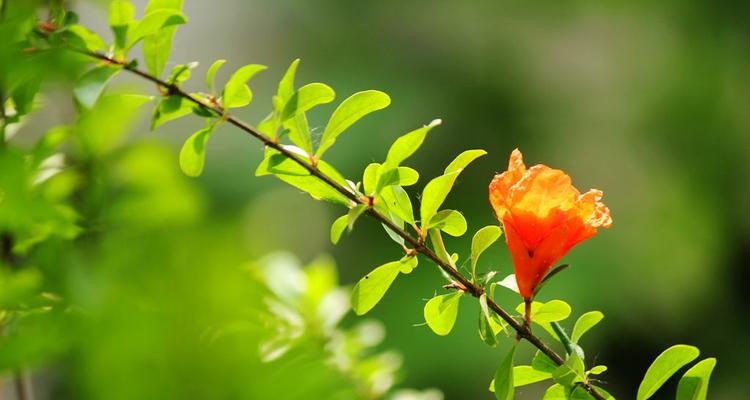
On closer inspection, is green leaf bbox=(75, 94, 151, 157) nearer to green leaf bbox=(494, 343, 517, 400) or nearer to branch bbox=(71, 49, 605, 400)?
branch bbox=(71, 49, 605, 400)

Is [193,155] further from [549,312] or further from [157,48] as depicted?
[549,312]

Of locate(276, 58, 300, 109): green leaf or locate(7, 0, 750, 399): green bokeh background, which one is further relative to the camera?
locate(7, 0, 750, 399): green bokeh background

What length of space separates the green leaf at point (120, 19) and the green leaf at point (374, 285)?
5.1 inches

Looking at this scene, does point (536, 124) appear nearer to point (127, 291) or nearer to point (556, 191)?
point (556, 191)

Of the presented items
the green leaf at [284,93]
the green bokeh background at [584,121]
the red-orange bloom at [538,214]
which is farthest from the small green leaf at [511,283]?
the green bokeh background at [584,121]

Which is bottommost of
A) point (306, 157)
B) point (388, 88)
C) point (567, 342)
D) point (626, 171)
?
point (567, 342)

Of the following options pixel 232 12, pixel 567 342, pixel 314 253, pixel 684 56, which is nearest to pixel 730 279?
pixel 684 56

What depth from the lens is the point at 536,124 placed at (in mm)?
2502

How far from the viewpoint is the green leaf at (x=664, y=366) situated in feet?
1.13

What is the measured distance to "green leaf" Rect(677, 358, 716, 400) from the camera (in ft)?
1.11

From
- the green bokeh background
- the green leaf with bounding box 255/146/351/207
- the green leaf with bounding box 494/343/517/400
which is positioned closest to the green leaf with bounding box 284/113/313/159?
the green leaf with bounding box 255/146/351/207

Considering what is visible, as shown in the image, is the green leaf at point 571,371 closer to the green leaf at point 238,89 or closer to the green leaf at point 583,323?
the green leaf at point 583,323

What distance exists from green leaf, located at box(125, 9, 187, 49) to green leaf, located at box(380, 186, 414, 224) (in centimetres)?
10

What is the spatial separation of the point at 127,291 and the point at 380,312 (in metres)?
2.01
